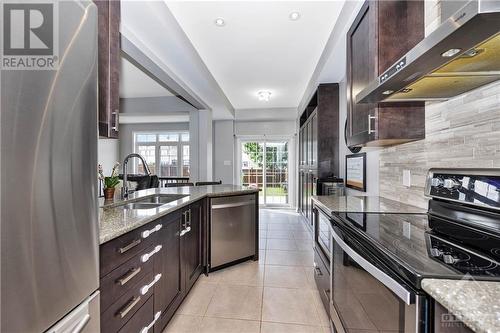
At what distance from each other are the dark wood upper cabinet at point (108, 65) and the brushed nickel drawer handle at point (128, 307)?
0.93 meters

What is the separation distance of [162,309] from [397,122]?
2074 millimetres

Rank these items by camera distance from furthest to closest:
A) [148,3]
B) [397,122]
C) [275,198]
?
[275,198]
[148,3]
[397,122]

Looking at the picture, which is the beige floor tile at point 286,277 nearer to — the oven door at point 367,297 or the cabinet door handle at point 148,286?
the oven door at point 367,297

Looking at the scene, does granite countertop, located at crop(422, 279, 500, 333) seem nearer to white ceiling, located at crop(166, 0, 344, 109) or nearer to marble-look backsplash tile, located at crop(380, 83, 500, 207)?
marble-look backsplash tile, located at crop(380, 83, 500, 207)

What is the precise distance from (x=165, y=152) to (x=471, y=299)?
27.9ft

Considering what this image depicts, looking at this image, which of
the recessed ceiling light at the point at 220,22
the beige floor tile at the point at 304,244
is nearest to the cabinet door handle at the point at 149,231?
the recessed ceiling light at the point at 220,22

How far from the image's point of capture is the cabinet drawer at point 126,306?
42.5 inches

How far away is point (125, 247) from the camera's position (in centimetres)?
121

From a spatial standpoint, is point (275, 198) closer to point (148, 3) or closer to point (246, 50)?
point (246, 50)

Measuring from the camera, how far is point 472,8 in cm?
70

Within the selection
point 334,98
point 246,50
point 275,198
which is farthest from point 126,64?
point 275,198

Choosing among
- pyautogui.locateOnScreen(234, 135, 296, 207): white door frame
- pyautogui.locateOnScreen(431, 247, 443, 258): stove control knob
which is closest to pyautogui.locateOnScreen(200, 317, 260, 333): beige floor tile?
pyautogui.locateOnScreen(431, 247, 443, 258): stove control knob

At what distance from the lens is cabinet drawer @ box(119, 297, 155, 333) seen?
1.25 m

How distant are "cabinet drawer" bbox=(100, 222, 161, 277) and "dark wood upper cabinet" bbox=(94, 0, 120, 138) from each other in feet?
1.99
